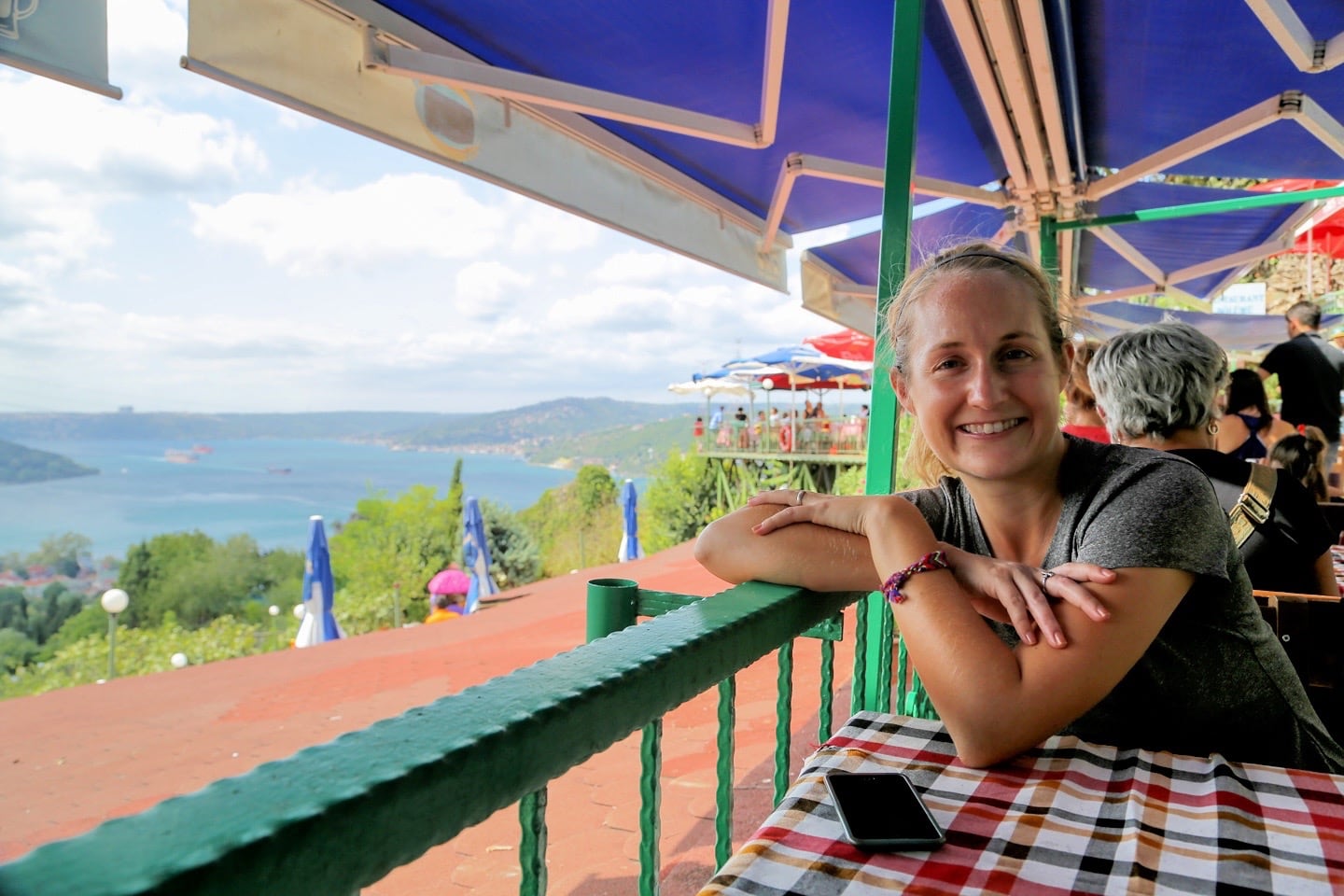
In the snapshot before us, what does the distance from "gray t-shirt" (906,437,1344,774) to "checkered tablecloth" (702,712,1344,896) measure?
24 centimetres

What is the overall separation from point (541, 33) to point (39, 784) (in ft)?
23.8

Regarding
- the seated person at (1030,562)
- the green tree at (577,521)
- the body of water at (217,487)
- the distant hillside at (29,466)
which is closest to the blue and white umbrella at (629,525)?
the green tree at (577,521)

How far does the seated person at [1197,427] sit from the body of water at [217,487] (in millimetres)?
91004

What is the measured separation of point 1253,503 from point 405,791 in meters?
2.15

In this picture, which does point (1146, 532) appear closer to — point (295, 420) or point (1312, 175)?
point (1312, 175)

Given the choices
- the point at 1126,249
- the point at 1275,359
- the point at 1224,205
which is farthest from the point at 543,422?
the point at 1224,205

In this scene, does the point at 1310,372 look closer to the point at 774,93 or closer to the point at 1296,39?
the point at 1296,39

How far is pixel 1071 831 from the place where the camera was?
0.80 m

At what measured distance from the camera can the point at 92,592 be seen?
188 ft

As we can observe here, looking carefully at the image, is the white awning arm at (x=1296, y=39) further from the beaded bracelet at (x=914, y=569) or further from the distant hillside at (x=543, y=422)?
the distant hillside at (x=543, y=422)

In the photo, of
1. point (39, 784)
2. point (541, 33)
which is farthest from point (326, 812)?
point (39, 784)

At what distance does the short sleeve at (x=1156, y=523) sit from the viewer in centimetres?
111

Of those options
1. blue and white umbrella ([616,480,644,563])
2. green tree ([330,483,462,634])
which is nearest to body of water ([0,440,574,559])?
green tree ([330,483,462,634])

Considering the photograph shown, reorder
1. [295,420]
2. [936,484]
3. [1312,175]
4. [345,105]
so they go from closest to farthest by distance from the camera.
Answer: [936,484], [345,105], [1312,175], [295,420]
